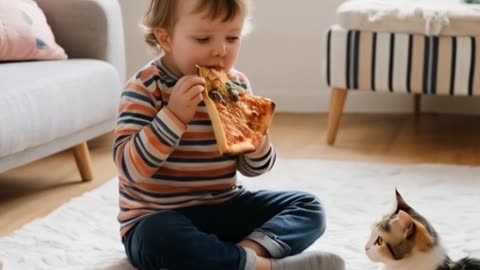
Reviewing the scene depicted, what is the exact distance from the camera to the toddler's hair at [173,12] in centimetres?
142

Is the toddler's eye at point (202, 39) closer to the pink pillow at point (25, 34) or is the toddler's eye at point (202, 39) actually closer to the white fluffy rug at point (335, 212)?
the white fluffy rug at point (335, 212)

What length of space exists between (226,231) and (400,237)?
1.20 feet

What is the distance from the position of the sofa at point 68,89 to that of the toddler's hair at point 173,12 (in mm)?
507

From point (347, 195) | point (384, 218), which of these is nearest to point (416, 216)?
point (384, 218)

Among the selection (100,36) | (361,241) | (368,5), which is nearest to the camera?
(361,241)

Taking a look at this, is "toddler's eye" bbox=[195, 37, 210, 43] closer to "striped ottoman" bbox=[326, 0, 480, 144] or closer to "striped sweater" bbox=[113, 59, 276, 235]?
"striped sweater" bbox=[113, 59, 276, 235]

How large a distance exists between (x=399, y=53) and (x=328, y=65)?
225 mm

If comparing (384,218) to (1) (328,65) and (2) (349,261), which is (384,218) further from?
(1) (328,65)

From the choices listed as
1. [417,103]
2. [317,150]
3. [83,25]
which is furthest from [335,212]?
[417,103]

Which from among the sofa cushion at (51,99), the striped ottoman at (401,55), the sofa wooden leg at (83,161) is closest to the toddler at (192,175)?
the sofa cushion at (51,99)

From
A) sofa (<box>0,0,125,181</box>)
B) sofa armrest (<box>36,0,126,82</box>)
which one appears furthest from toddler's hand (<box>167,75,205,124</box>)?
sofa armrest (<box>36,0,126,82</box>)

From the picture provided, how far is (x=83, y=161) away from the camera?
7.57 feet

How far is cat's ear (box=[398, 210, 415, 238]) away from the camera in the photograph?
4.15 feet

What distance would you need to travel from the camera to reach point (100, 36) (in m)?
2.38
